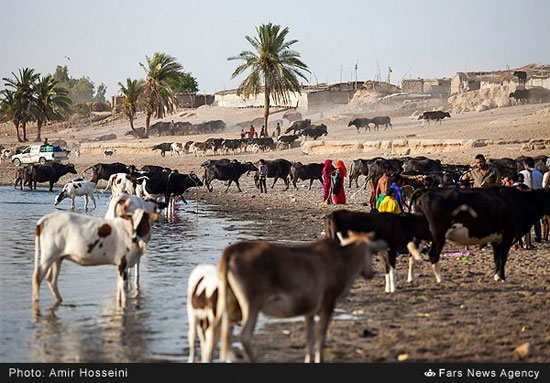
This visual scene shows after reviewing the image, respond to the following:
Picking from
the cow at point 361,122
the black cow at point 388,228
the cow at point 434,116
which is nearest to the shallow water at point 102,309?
the black cow at point 388,228

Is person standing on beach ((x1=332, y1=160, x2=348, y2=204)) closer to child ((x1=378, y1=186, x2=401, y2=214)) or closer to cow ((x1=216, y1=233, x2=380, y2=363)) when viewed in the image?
child ((x1=378, y1=186, x2=401, y2=214))

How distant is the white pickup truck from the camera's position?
58.9 metres

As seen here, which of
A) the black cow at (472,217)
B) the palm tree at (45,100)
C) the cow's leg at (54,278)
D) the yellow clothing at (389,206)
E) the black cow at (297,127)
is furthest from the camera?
the palm tree at (45,100)

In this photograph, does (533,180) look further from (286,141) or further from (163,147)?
(163,147)

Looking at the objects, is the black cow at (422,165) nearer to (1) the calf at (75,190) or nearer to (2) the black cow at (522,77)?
(1) the calf at (75,190)

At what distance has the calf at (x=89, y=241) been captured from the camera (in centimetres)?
1211

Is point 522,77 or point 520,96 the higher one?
point 522,77

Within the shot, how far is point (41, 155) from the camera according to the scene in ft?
193

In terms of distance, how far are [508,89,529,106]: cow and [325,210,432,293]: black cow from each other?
59846mm

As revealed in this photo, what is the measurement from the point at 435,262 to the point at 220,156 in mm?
44155

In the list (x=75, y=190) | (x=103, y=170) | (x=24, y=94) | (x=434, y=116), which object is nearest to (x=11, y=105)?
(x=24, y=94)

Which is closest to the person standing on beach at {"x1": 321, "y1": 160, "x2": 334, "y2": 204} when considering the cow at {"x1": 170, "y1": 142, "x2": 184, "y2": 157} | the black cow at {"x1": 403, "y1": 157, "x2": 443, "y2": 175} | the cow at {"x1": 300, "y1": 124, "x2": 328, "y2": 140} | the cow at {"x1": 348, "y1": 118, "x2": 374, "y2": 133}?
the black cow at {"x1": 403, "y1": 157, "x2": 443, "y2": 175}

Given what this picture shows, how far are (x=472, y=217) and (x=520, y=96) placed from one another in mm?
60259
